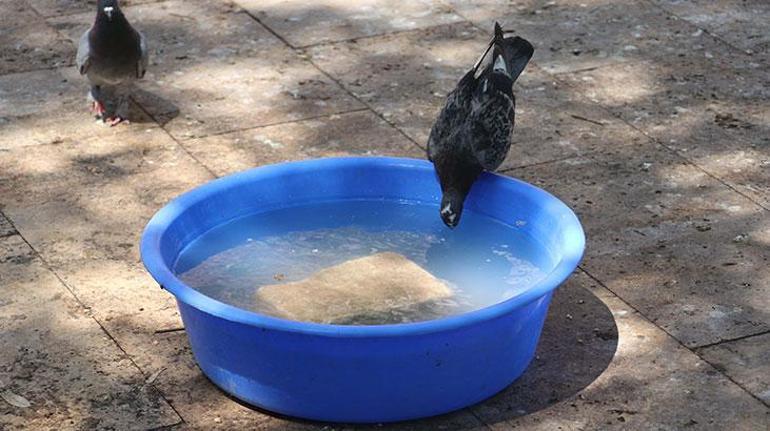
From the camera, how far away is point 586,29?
7727mm

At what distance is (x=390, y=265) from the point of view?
208 inches

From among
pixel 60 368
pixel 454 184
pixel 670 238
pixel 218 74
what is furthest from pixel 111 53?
pixel 670 238

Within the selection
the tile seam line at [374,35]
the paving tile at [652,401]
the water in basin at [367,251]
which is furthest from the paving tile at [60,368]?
the tile seam line at [374,35]

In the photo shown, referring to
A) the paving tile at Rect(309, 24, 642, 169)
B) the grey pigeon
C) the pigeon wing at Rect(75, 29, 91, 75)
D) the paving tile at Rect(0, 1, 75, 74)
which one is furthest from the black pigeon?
the paving tile at Rect(0, 1, 75, 74)

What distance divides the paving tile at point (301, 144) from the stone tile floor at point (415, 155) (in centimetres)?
1

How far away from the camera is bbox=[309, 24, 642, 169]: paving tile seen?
21.3 ft

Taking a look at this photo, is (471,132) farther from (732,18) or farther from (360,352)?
(732,18)

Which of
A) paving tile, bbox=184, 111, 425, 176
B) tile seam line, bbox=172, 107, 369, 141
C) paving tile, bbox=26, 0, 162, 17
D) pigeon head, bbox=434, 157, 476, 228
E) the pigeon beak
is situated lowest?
paving tile, bbox=26, 0, 162, 17

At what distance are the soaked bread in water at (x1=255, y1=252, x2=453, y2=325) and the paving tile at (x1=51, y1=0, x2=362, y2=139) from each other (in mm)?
1585

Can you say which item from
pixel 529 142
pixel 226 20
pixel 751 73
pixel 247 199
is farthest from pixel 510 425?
pixel 226 20

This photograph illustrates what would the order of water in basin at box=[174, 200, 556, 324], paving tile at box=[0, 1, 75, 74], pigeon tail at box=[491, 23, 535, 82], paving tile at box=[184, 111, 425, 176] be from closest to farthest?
water in basin at box=[174, 200, 556, 324], pigeon tail at box=[491, 23, 535, 82], paving tile at box=[184, 111, 425, 176], paving tile at box=[0, 1, 75, 74]

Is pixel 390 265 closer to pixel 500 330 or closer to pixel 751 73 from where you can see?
pixel 500 330

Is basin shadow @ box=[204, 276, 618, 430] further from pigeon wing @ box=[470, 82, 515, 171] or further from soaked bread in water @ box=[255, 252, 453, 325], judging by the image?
pigeon wing @ box=[470, 82, 515, 171]

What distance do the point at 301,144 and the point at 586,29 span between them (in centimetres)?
210
